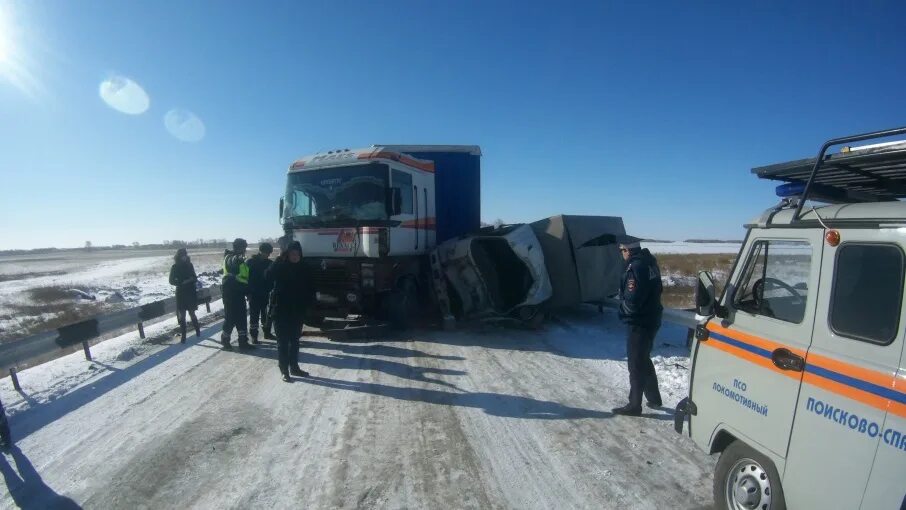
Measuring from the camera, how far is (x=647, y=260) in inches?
188

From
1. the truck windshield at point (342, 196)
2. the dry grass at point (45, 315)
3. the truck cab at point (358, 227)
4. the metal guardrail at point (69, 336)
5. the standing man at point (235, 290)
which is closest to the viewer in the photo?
the metal guardrail at point (69, 336)

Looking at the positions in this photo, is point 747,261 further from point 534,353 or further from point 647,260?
point 534,353

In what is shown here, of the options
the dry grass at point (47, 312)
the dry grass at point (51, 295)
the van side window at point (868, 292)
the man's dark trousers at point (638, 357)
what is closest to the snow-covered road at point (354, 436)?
the man's dark trousers at point (638, 357)

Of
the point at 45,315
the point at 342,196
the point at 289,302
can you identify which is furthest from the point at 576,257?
the point at 45,315

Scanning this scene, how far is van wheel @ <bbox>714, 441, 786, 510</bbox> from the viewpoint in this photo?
255 cm

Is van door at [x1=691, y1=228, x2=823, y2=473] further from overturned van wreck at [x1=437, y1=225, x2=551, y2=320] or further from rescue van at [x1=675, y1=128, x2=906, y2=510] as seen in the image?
overturned van wreck at [x1=437, y1=225, x2=551, y2=320]

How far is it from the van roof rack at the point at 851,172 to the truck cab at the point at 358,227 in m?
5.97

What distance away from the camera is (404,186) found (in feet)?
29.2

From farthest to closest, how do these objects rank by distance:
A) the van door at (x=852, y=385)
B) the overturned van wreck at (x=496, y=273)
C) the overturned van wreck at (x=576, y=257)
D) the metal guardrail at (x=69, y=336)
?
the overturned van wreck at (x=576, y=257) < the overturned van wreck at (x=496, y=273) < the metal guardrail at (x=69, y=336) < the van door at (x=852, y=385)

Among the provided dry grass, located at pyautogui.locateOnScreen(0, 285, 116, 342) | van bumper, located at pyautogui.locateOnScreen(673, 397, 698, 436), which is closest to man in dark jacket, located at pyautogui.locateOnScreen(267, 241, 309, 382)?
van bumper, located at pyautogui.locateOnScreen(673, 397, 698, 436)

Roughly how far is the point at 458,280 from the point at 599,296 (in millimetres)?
2939

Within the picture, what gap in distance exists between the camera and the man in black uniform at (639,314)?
183 inches

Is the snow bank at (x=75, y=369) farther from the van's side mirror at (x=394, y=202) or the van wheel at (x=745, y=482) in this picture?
the van wheel at (x=745, y=482)

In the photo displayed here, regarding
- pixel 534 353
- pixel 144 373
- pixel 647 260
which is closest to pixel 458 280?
pixel 534 353
